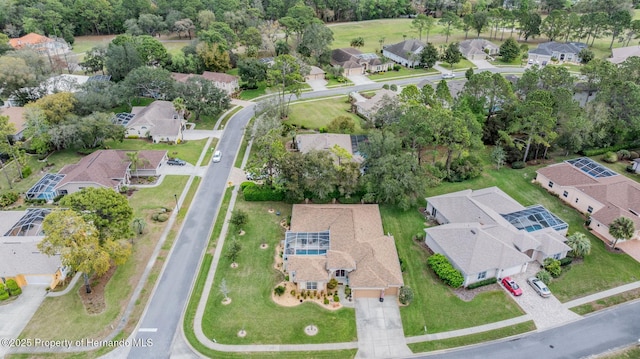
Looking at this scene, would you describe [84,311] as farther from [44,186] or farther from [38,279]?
[44,186]

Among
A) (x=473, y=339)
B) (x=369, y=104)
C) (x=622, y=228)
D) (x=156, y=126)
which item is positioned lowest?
(x=473, y=339)

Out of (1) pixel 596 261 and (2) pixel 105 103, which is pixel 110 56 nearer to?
(2) pixel 105 103

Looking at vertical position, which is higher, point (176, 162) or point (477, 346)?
point (176, 162)

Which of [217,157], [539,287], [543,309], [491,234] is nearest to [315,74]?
[217,157]

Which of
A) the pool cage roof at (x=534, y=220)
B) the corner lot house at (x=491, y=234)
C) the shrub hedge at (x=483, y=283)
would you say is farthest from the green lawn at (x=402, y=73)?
the shrub hedge at (x=483, y=283)

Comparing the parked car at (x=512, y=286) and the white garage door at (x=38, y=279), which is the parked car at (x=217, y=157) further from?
the parked car at (x=512, y=286)

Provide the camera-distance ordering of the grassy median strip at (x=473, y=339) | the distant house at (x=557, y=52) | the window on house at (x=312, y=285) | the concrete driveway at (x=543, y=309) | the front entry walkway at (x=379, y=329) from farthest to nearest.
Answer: the distant house at (x=557, y=52)
the window on house at (x=312, y=285)
the concrete driveway at (x=543, y=309)
the grassy median strip at (x=473, y=339)
the front entry walkway at (x=379, y=329)

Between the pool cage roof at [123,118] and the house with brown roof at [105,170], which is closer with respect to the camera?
the house with brown roof at [105,170]
